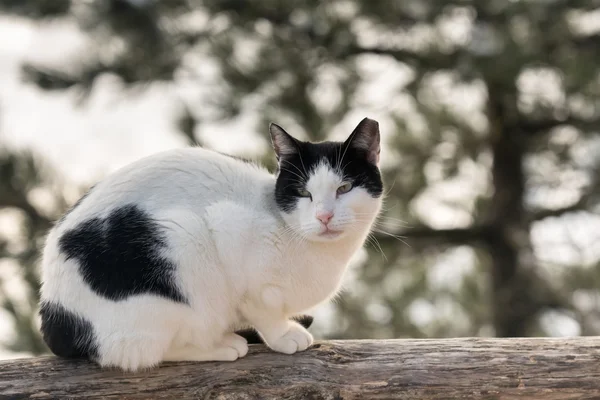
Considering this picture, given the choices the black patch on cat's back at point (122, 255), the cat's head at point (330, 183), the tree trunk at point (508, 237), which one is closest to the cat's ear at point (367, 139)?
the cat's head at point (330, 183)

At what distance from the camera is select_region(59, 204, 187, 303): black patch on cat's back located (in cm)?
137

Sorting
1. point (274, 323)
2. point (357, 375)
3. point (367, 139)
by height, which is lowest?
point (357, 375)

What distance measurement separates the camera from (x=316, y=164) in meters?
1.54

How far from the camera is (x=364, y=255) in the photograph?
3.45m

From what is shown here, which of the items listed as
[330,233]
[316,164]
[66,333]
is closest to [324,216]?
[330,233]

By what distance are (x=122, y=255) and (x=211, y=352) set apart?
0.94ft

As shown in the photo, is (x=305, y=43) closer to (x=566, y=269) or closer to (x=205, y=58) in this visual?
(x=205, y=58)

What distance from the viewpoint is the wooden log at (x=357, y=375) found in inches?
56.5

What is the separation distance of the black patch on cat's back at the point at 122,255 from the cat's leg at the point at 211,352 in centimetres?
14

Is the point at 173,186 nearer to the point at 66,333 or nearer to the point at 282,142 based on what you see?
the point at 282,142

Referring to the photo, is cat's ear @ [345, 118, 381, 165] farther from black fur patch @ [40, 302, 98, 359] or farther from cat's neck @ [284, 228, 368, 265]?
black fur patch @ [40, 302, 98, 359]

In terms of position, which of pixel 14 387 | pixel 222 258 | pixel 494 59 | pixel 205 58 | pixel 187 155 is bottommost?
pixel 14 387

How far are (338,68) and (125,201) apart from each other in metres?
1.76

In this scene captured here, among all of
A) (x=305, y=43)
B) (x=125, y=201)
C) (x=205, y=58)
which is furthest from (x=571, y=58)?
(x=125, y=201)
